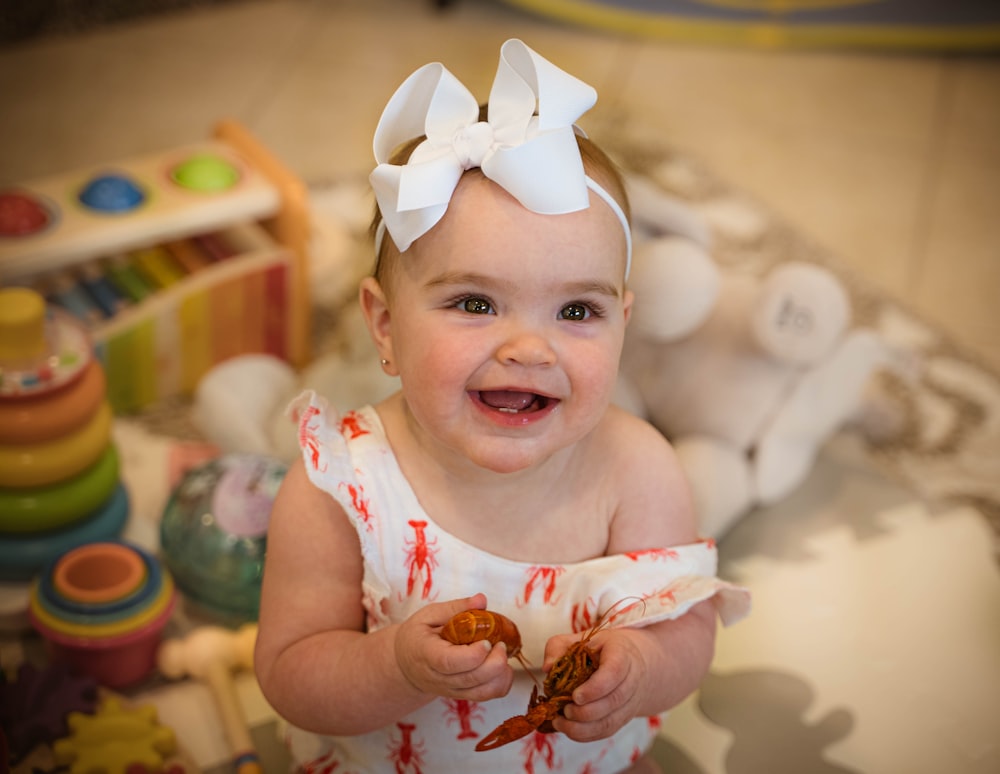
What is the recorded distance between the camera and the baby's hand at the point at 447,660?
2.22ft

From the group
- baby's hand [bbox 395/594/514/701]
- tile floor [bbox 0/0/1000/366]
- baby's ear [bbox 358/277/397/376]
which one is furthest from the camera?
tile floor [bbox 0/0/1000/366]

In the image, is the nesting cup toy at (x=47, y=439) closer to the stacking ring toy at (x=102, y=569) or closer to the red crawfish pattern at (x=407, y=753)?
the stacking ring toy at (x=102, y=569)

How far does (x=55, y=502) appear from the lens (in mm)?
1085

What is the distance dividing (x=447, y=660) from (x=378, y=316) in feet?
0.80

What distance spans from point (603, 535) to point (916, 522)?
0.56 metres

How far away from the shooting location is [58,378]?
1049 mm

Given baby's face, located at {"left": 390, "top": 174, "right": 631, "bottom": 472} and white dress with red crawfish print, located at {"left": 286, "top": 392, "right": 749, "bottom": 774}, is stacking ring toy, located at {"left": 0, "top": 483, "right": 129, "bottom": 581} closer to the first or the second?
white dress with red crawfish print, located at {"left": 286, "top": 392, "right": 749, "bottom": 774}

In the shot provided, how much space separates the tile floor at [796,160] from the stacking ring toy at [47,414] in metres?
0.28

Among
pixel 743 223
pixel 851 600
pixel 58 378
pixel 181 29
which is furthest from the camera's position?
pixel 181 29

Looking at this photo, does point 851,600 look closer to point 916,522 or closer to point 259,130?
point 916,522

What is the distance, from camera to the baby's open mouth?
0.74m

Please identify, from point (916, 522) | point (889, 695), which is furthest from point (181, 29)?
point (889, 695)

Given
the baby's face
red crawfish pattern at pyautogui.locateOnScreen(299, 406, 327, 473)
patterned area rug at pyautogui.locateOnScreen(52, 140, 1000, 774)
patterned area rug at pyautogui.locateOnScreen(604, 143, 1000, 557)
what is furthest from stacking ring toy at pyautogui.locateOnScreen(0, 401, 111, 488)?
patterned area rug at pyautogui.locateOnScreen(604, 143, 1000, 557)

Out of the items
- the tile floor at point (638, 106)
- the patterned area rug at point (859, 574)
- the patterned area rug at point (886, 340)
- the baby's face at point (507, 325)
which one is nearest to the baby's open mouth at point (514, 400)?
the baby's face at point (507, 325)
